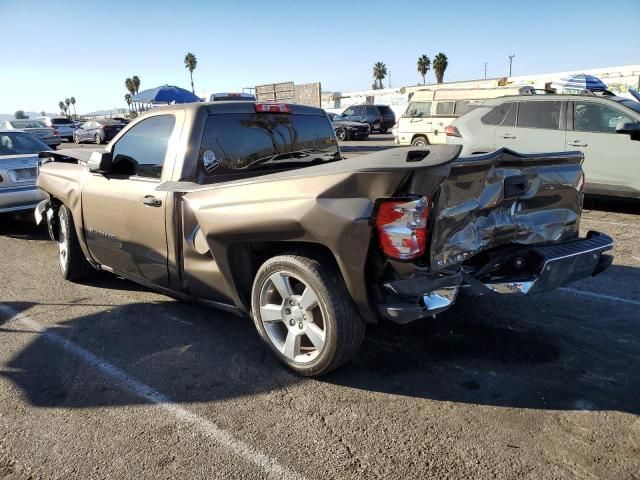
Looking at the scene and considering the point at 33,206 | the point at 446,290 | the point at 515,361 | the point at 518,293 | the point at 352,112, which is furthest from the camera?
the point at 352,112

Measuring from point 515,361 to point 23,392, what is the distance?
3.16m

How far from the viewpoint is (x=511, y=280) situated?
126 inches

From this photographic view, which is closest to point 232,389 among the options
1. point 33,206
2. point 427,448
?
point 427,448

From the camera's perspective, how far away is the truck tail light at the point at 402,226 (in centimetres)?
273

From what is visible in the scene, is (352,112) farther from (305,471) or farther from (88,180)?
(305,471)

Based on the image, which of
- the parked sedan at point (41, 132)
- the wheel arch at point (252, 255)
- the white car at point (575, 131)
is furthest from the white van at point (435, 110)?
the parked sedan at point (41, 132)

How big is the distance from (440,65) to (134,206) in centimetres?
6956

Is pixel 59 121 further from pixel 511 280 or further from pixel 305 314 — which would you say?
pixel 511 280

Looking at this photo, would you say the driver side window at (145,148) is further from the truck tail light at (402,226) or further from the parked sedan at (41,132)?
the parked sedan at (41,132)

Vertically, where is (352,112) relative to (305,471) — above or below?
above

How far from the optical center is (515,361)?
346 centimetres

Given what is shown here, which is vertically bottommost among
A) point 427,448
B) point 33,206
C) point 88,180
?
point 427,448

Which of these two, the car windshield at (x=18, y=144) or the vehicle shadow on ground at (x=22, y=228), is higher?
the car windshield at (x=18, y=144)

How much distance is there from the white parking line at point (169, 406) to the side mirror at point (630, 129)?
284 inches
